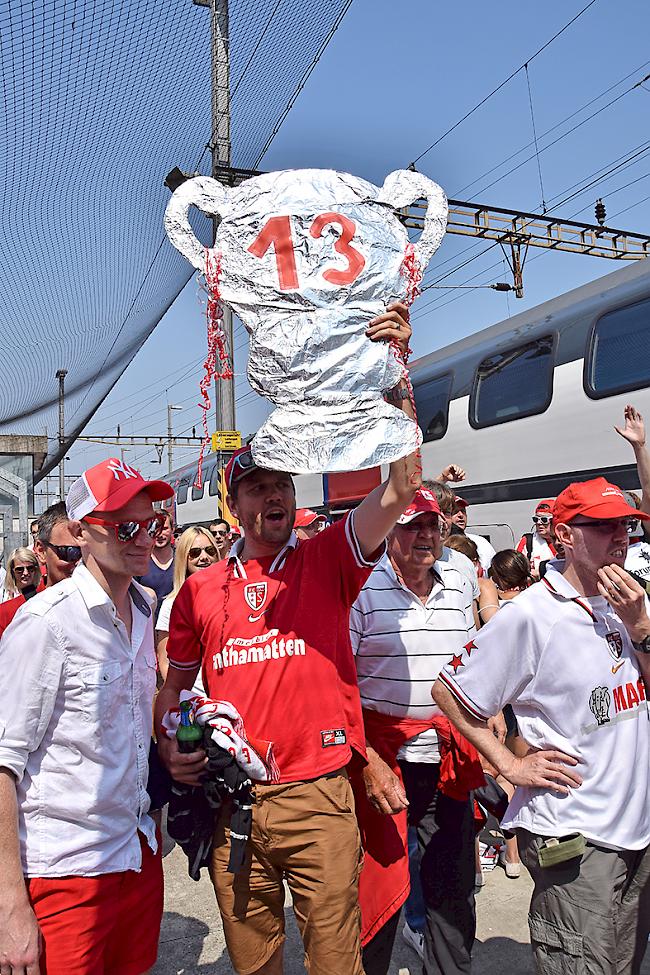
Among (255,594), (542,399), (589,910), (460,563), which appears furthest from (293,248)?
(542,399)

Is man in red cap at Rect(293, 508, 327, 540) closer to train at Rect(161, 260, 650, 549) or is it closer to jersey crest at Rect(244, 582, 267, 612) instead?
train at Rect(161, 260, 650, 549)

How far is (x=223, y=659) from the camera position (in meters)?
2.50

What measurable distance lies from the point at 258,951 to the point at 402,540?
60.7 inches

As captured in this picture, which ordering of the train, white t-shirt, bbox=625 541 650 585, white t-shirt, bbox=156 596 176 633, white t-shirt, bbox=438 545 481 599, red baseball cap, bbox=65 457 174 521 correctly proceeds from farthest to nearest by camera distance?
the train, white t-shirt, bbox=625 541 650 585, white t-shirt, bbox=156 596 176 633, white t-shirt, bbox=438 545 481 599, red baseball cap, bbox=65 457 174 521

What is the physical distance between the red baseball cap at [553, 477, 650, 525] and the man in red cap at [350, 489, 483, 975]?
733 millimetres

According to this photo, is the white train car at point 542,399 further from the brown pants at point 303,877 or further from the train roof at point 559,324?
the brown pants at point 303,877

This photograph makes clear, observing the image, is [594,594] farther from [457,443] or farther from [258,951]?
[457,443]

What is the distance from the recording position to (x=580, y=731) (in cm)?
235

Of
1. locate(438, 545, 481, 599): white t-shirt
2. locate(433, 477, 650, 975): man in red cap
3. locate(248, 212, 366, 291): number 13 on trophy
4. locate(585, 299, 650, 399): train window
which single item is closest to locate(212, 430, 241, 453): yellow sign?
locate(438, 545, 481, 599): white t-shirt

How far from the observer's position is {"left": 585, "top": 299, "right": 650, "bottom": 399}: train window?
7922mm

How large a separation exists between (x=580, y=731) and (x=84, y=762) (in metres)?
1.42

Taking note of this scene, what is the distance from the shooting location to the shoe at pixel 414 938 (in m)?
3.67

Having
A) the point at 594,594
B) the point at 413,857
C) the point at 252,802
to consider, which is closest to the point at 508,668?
the point at 594,594

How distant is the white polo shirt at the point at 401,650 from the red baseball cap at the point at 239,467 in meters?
0.80
